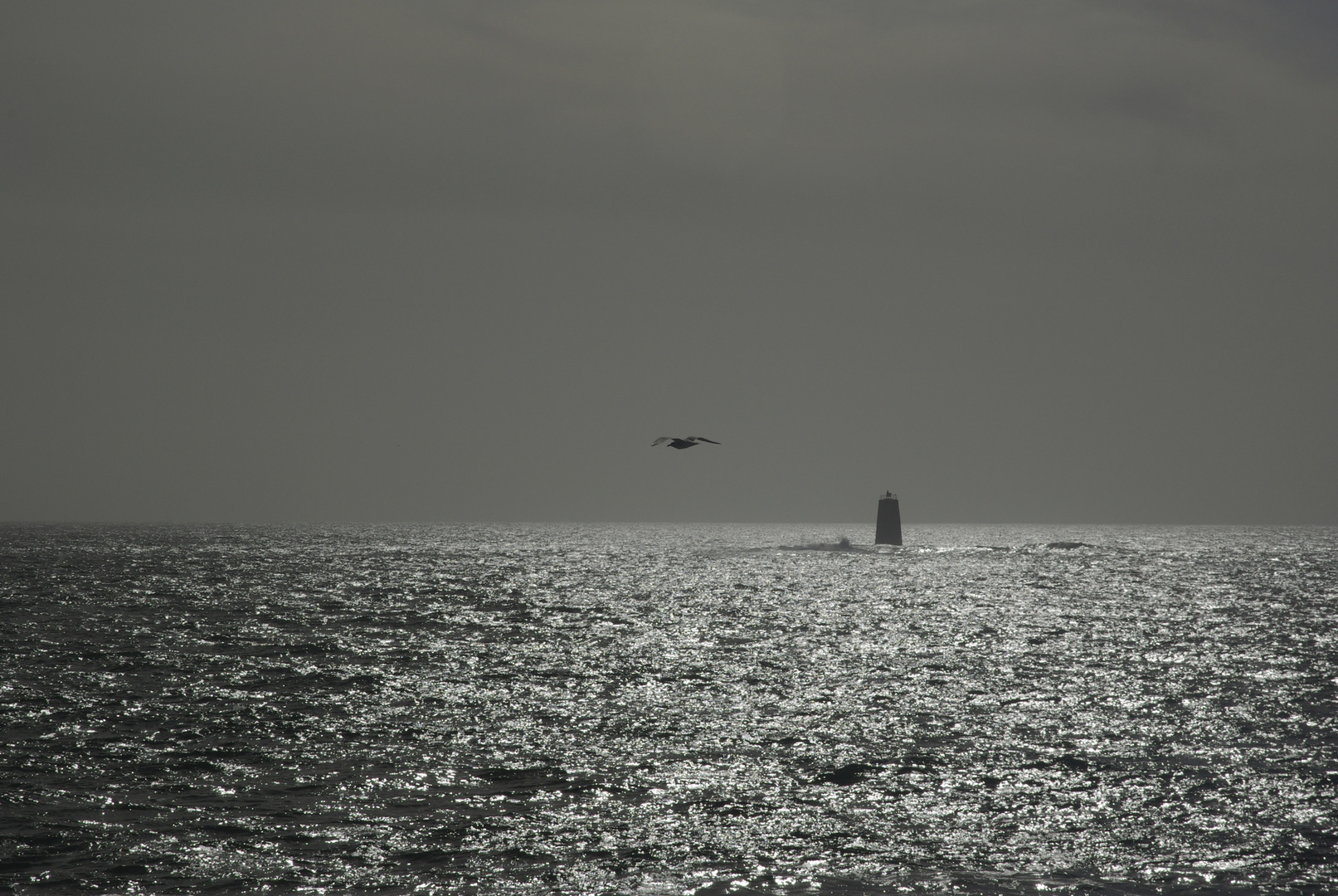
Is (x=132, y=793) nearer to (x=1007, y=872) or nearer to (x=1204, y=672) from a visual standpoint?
(x=1007, y=872)

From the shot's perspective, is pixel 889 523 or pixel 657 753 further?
pixel 889 523

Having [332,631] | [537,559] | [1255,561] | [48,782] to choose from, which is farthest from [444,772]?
[1255,561]

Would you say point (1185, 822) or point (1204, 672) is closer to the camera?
point (1185, 822)

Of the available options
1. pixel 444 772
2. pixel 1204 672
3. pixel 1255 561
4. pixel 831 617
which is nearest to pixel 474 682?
pixel 444 772

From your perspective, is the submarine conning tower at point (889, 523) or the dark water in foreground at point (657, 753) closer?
the dark water in foreground at point (657, 753)

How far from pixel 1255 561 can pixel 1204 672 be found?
121043 millimetres

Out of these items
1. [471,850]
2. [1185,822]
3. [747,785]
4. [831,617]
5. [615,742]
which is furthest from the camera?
[831,617]

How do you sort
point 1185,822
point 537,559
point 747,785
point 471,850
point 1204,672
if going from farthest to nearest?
point 537,559 → point 1204,672 → point 747,785 → point 1185,822 → point 471,850

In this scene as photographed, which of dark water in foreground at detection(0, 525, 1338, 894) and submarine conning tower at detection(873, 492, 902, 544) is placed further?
submarine conning tower at detection(873, 492, 902, 544)

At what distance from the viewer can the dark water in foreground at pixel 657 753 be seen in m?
18.2

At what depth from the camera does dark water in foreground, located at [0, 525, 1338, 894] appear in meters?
18.2

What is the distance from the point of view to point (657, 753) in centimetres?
2659

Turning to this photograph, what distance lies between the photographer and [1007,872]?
711 inches

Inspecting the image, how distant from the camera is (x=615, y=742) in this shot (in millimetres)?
27750
